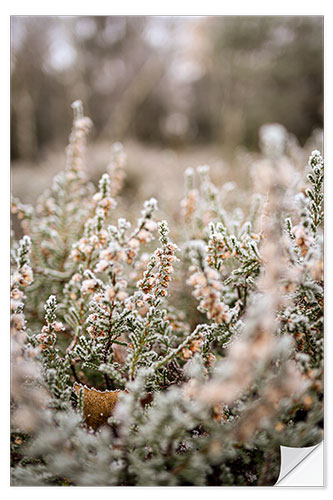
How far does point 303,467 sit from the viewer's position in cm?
70

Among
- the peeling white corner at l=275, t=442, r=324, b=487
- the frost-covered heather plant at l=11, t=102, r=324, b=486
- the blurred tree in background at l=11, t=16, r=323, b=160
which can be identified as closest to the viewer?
the frost-covered heather plant at l=11, t=102, r=324, b=486

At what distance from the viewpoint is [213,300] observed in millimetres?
518

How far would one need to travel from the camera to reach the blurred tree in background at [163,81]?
1.88 m

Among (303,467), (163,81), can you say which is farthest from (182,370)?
(163,81)

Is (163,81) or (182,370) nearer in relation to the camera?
(182,370)

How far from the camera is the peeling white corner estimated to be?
66cm

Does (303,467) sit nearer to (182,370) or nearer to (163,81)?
(182,370)

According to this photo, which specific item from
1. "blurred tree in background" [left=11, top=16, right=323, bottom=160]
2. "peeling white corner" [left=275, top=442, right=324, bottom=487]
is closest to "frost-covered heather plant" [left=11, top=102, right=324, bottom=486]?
"peeling white corner" [left=275, top=442, right=324, bottom=487]

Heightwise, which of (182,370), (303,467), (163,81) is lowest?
(303,467)

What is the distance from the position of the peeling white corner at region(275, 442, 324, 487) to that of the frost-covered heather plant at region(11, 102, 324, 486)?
1.0 inches

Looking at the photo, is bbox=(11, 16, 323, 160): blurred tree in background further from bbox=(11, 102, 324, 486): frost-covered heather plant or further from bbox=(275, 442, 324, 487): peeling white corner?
bbox=(275, 442, 324, 487): peeling white corner

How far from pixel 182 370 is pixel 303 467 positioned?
297 millimetres
